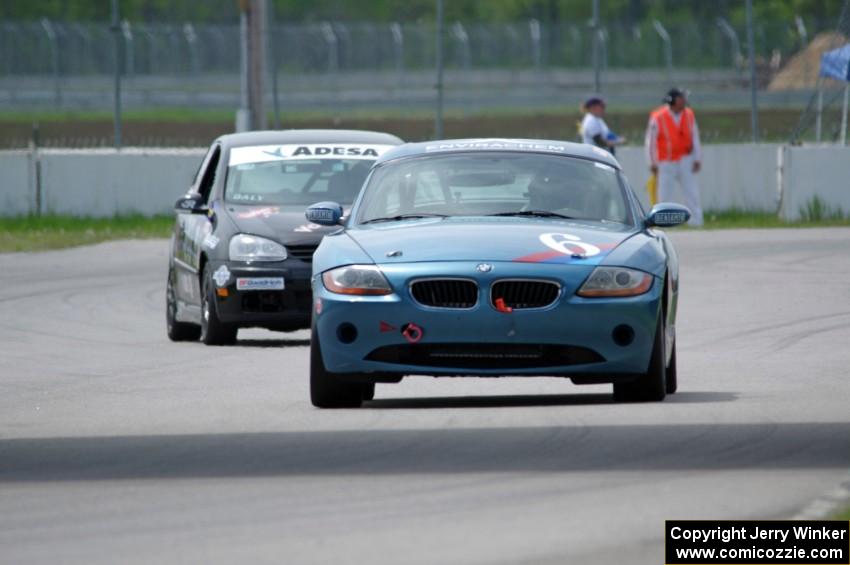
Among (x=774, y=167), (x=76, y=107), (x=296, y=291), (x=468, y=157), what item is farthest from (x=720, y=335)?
(x=76, y=107)

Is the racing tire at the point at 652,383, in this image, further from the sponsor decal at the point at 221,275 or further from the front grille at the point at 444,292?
the sponsor decal at the point at 221,275

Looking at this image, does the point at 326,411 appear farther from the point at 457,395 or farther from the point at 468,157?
the point at 468,157

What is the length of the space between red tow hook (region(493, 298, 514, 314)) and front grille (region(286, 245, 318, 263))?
4.71 m

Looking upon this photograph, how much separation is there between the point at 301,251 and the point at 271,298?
0.39 metres

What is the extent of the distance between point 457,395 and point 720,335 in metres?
4.23

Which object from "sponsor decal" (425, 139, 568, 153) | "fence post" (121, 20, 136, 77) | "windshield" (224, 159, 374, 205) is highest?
"sponsor decal" (425, 139, 568, 153)

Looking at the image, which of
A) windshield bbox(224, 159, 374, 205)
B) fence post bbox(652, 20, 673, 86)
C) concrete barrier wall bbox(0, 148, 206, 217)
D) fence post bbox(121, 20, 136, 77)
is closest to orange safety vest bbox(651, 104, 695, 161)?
concrete barrier wall bbox(0, 148, 206, 217)

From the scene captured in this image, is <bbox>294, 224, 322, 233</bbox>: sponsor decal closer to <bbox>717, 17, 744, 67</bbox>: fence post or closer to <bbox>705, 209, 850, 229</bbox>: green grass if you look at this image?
<bbox>705, 209, 850, 229</bbox>: green grass

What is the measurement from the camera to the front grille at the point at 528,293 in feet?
30.3

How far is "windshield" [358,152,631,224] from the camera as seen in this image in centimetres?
1033

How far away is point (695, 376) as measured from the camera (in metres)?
11.5

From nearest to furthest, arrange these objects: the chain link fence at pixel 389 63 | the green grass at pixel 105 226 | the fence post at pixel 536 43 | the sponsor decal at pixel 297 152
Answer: the sponsor decal at pixel 297 152
the green grass at pixel 105 226
the chain link fence at pixel 389 63
the fence post at pixel 536 43

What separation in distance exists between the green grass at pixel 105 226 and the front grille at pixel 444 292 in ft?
51.1

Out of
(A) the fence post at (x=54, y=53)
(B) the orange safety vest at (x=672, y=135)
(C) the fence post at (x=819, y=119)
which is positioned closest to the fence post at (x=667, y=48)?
(C) the fence post at (x=819, y=119)
